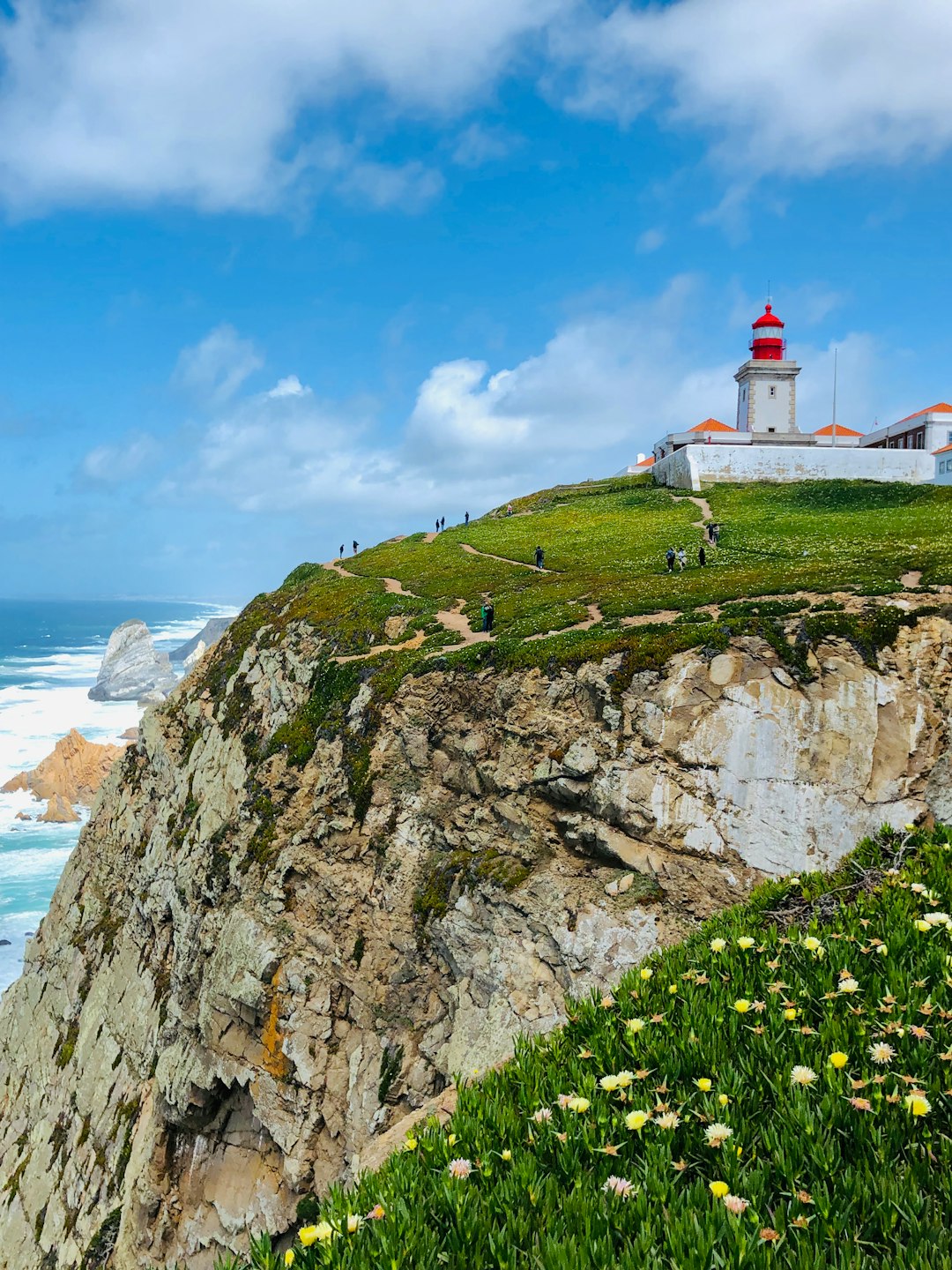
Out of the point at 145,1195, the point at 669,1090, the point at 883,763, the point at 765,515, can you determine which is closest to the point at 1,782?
the point at 145,1195

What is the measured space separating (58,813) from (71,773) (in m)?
6.83

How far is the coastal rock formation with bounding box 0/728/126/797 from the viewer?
323 ft

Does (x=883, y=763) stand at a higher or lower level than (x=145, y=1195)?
higher

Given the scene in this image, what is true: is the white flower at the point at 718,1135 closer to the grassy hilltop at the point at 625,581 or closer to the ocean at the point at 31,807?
the grassy hilltop at the point at 625,581

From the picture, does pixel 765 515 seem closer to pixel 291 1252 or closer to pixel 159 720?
pixel 159 720

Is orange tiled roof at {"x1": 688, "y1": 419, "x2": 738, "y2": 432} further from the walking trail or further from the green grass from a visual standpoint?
the green grass

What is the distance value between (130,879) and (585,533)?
127ft

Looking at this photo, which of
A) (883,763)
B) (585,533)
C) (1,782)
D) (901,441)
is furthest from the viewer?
(1,782)

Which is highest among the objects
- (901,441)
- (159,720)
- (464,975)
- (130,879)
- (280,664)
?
(901,441)

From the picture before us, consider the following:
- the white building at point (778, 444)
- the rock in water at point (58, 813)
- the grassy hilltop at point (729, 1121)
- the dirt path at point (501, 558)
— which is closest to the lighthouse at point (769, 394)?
the white building at point (778, 444)

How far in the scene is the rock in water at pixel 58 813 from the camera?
93062 mm

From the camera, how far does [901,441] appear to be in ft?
235

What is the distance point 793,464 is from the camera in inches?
2625

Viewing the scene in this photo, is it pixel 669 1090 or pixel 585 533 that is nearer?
pixel 669 1090
